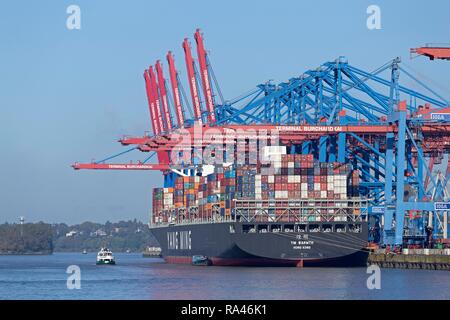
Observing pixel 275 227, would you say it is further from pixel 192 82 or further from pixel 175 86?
pixel 175 86

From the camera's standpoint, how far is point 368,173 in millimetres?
100062

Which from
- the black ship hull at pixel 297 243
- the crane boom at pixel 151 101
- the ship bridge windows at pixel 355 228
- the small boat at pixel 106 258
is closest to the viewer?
the black ship hull at pixel 297 243

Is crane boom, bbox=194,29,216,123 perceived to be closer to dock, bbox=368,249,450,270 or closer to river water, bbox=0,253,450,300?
dock, bbox=368,249,450,270

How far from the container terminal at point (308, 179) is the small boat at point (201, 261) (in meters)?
0.21

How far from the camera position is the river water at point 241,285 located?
57.8 meters

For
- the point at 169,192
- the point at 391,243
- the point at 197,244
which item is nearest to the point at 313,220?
the point at 391,243

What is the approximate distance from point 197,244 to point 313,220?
650 inches

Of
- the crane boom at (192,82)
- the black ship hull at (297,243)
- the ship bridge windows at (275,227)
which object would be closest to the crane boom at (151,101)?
the crane boom at (192,82)

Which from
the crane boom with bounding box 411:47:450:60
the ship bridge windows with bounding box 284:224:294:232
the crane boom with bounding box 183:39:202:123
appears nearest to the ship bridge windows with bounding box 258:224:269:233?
the ship bridge windows with bounding box 284:224:294:232

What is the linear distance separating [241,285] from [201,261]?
103 ft

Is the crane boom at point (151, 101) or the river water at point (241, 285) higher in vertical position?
the crane boom at point (151, 101)

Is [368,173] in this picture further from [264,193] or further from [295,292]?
[295,292]

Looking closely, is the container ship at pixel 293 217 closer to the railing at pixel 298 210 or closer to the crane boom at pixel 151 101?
the railing at pixel 298 210

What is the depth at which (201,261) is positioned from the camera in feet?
313
